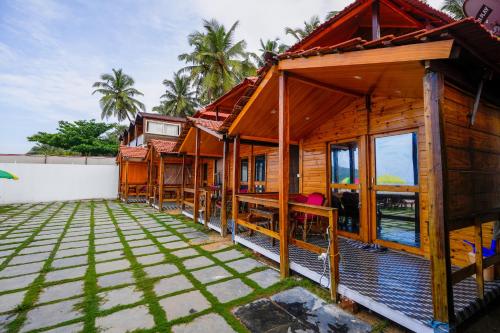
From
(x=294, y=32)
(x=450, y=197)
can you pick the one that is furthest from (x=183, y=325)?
(x=294, y=32)

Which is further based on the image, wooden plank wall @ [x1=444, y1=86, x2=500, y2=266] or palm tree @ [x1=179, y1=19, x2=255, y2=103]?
palm tree @ [x1=179, y1=19, x2=255, y2=103]

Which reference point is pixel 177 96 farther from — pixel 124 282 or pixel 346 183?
pixel 124 282

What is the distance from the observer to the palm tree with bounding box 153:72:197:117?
25.9 metres

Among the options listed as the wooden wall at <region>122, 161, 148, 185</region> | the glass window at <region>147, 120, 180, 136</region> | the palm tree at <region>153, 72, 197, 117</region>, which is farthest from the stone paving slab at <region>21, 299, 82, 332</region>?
the palm tree at <region>153, 72, 197, 117</region>

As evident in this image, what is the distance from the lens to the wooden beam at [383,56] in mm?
1947

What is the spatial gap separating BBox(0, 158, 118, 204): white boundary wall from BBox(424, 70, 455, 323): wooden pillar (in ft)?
58.4

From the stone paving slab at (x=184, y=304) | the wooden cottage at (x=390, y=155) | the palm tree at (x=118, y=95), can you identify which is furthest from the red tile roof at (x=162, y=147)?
the palm tree at (x=118, y=95)

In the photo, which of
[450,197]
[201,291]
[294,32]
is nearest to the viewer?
[450,197]

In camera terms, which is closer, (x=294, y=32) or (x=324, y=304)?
(x=324, y=304)

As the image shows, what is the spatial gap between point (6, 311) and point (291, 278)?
11.2ft

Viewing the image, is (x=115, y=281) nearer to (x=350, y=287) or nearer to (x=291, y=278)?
(x=291, y=278)

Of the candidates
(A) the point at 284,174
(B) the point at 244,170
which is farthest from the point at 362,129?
(B) the point at 244,170

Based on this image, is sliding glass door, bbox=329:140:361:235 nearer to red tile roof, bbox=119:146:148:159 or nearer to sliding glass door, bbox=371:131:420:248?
sliding glass door, bbox=371:131:420:248

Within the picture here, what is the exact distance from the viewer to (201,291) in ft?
9.91
